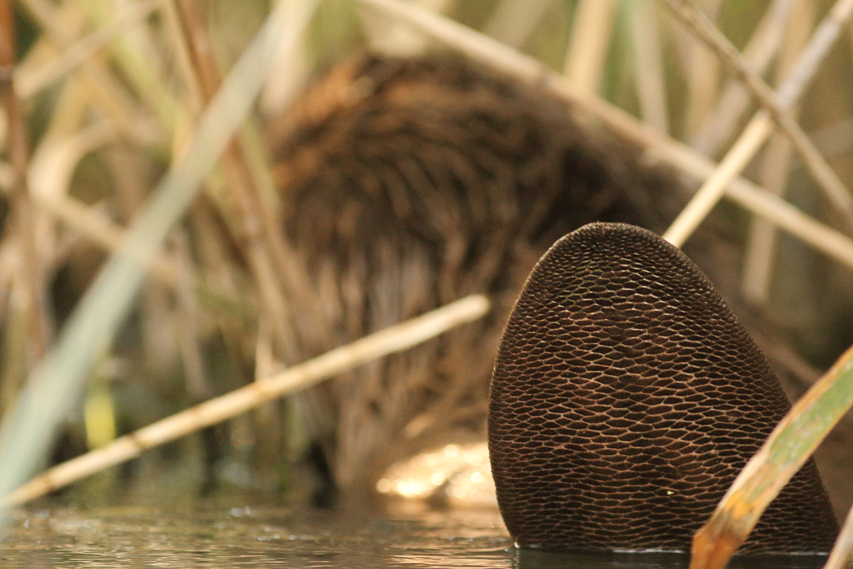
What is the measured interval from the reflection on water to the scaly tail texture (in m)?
0.04

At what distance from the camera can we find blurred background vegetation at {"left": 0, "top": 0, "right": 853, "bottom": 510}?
151 cm

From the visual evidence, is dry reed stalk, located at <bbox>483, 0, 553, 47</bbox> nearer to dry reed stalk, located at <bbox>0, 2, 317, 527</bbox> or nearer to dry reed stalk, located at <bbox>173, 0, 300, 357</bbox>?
dry reed stalk, located at <bbox>0, 2, 317, 527</bbox>

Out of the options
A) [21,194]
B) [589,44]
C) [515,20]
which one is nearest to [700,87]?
[589,44]

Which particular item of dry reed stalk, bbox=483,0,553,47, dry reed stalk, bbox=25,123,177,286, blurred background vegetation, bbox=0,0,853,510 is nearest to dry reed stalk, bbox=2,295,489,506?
blurred background vegetation, bbox=0,0,853,510

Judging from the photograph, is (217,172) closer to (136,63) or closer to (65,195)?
(136,63)

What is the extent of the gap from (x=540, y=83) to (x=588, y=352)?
0.72 metres

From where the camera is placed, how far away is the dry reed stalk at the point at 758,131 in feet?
3.66

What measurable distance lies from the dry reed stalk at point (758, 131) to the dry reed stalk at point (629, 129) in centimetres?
8

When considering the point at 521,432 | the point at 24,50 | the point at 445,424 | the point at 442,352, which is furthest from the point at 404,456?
the point at 24,50

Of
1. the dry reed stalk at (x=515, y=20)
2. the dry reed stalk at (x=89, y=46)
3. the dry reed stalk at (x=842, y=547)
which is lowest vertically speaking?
the dry reed stalk at (x=842, y=547)

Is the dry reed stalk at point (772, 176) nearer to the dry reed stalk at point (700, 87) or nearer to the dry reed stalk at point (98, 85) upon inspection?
the dry reed stalk at point (700, 87)

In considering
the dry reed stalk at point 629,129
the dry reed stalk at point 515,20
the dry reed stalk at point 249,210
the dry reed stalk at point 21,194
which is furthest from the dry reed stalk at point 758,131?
the dry reed stalk at point 515,20

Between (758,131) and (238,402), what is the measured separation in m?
0.71

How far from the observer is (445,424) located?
144 cm
